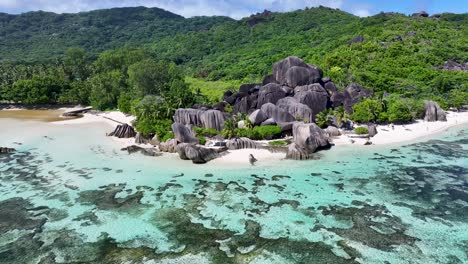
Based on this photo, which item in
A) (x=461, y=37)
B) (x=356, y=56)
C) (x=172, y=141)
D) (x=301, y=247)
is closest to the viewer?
(x=301, y=247)

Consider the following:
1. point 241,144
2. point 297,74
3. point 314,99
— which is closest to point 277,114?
point 314,99

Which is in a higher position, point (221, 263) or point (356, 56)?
point (356, 56)

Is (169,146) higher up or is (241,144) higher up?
(241,144)

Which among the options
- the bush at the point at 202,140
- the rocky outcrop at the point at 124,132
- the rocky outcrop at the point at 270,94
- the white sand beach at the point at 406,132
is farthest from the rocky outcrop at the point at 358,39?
the rocky outcrop at the point at 124,132

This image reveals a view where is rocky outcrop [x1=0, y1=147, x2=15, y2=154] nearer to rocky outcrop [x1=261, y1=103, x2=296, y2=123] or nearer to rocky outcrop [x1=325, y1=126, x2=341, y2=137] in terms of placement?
rocky outcrop [x1=261, y1=103, x2=296, y2=123]

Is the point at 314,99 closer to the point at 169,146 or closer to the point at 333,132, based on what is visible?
the point at 333,132

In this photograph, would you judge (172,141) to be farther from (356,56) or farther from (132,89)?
(356,56)

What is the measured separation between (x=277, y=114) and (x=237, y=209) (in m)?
24.5

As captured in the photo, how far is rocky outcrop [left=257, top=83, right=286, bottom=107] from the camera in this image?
56819mm

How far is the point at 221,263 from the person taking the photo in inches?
829

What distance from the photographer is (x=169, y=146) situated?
4369 centimetres

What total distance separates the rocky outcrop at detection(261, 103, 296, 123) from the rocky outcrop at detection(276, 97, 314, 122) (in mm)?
1054

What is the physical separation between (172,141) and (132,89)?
39.5 meters

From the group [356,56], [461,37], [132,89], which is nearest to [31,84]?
[132,89]
